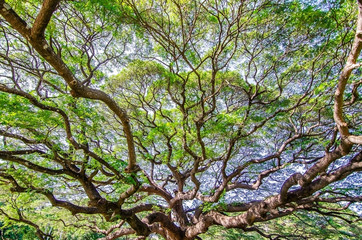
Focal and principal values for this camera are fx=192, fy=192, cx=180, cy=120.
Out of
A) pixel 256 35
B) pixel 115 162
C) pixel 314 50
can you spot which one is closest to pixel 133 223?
pixel 115 162

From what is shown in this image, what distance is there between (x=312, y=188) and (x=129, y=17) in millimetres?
4303

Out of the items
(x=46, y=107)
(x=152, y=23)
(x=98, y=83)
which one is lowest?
(x=46, y=107)

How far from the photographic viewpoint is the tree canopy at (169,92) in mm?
3062

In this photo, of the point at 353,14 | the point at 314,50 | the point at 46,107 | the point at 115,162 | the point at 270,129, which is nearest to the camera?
the point at 46,107

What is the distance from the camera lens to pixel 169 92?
14.9ft

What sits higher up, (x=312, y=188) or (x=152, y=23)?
(x=152, y=23)

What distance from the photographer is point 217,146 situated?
6.04 meters

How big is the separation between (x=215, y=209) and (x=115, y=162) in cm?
288

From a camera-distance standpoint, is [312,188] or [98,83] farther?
[98,83]

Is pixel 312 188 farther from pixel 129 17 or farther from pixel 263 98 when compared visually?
pixel 129 17

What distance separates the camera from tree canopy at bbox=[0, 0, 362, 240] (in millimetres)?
3062

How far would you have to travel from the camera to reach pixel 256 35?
4059 millimetres

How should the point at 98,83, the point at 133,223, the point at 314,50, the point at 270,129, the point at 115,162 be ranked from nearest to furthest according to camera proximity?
the point at 115,162, the point at 314,50, the point at 133,223, the point at 98,83, the point at 270,129

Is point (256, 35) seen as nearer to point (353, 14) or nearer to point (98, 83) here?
point (353, 14)
